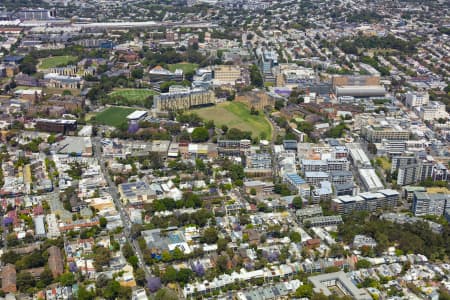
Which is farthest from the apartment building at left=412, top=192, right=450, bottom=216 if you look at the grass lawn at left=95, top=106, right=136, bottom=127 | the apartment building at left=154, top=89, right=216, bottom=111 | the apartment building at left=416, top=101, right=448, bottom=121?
the grass lawn at left=95, top=106, right=136, bottom=127

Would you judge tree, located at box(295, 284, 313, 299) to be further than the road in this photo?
No

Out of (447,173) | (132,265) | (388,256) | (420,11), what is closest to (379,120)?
(447,173)

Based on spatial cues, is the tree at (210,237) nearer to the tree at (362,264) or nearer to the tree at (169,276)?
the tree at (169,276)

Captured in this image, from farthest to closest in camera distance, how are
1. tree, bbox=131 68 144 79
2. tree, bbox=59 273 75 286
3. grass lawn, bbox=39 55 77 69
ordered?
grass lawn, bbox=39 55 77 69, tree, bbox=131 68 144 79, tree, bbox=59 273 75 286

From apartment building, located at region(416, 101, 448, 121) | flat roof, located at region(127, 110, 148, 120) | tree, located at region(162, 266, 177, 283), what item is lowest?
tree, located at region(162, 266, 177, 283)

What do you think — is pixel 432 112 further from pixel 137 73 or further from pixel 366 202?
pixel 137 73

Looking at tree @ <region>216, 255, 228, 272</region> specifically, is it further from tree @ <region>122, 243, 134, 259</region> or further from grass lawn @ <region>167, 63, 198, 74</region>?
grass lawn @ <region>167, 63, 198, 74</region>

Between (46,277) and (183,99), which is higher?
(183,99)

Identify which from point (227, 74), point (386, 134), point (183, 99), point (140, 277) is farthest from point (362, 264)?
point (227, 74)
